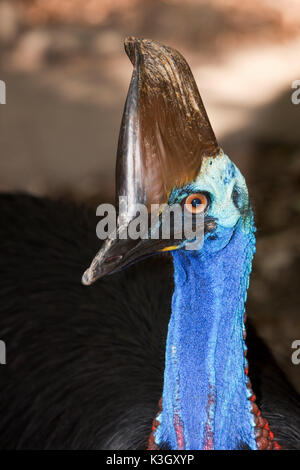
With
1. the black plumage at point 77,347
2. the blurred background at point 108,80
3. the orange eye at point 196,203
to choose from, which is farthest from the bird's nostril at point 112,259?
the blurred background at point 108,80

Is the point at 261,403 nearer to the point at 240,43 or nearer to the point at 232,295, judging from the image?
the point at 232,295

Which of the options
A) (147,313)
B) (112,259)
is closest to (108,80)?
(147,313)

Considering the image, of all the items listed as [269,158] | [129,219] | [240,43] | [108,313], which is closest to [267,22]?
[240,43]

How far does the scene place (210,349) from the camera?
50.9 inches

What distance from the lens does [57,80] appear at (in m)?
3.66

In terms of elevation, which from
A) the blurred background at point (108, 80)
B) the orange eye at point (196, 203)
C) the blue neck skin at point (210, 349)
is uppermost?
the blurred background at point (108, 80)

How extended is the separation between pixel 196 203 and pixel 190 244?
8 cm

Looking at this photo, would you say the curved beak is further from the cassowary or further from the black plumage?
the black plumage

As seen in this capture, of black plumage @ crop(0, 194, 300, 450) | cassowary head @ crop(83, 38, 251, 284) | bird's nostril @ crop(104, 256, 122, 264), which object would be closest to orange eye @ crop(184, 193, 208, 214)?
cassowary head @ crop(83, 38, 251, 284)

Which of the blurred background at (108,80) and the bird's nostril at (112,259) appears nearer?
the bird's nostril at (112,259)

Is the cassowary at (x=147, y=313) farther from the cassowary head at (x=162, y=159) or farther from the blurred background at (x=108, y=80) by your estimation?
the blurred background at (x=108, y=80)

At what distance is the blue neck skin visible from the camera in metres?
1.27

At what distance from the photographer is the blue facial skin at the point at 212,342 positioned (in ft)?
4.12

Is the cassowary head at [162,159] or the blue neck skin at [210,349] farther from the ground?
the cassowary head at [162,159]
